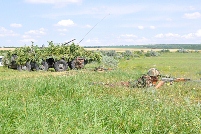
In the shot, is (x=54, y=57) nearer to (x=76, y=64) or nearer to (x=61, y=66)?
(x=61, y=66)

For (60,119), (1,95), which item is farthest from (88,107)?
(1,95)

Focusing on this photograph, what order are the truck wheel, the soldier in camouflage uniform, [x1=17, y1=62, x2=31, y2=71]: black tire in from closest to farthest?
the soldier in camouflage uniform < the truck wheel < [x1=17, y1=62, x2=31, y2=71]: black tire

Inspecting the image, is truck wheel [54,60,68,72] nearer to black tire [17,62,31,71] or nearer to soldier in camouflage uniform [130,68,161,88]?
Answer: black tire [17,62,31,71]

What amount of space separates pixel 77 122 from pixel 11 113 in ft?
4.82

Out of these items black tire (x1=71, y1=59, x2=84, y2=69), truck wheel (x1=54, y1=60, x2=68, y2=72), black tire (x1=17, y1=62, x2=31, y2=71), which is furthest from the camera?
black tire (x1=17, y1=62, x2=31, y2=71)

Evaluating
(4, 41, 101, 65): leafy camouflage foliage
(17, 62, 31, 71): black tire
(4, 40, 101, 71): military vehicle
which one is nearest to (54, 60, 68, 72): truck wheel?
(4, 40, 101, 71): military vehicle

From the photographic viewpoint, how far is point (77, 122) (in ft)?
18.6

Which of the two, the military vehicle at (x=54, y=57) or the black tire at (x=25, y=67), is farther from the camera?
the black tire at (x=25, y=67)

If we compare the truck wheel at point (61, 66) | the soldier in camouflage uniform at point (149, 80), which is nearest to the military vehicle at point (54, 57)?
the truck wheel at point (61, 66)

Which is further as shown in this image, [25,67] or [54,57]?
[25,67]

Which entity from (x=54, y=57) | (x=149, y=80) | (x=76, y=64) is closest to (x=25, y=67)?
(x=54, y=57)

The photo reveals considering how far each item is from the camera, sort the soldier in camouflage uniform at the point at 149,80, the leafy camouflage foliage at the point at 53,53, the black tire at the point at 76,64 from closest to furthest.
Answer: the soldier in camouflage uniform at the point at 149,80 < the black tire at the point at 76,64 < the leafy camouflage foliage at the point at 53,53

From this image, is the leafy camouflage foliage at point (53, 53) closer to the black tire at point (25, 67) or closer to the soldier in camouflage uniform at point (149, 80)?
the black tire at point (25, 67)

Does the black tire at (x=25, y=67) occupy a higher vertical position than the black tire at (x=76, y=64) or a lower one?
lower
